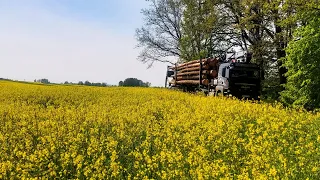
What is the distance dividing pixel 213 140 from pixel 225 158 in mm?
1351

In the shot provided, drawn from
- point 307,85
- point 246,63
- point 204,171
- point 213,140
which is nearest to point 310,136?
point 213,140

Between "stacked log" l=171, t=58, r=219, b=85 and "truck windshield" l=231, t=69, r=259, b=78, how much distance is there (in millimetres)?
3212

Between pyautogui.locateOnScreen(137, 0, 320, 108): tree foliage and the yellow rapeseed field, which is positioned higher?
pyautogui.locateOnScreen(137, 0, 320, 108): tree foliage

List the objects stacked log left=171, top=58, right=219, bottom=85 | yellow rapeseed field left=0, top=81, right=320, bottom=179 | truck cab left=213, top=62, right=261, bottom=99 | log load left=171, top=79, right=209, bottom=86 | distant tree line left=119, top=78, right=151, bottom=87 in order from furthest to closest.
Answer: distant tree line left=119, top=78, right=151, bottom=87
stacked log left=171, top=58, right=219, bottom=85
log load left=171, top=79, right=209, bottom=86
truck cab left=213, top=62, right=261, bottom=99
yellow rapeseed field left=0, top=81, right=320, bottom=179

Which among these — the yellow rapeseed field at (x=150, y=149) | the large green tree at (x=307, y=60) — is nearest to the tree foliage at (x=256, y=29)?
the large green tree at (x=307, y=60)

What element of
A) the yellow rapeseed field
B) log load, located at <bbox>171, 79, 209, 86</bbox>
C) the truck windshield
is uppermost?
the truck windshield

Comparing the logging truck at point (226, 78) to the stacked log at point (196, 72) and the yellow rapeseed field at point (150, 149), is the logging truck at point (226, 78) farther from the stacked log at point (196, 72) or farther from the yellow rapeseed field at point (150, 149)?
the yellow rapeseed field at point (150, 149)

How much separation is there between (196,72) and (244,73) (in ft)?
21.2

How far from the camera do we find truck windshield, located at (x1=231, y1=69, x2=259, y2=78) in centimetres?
2183

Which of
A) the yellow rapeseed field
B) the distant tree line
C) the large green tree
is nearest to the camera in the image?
the yellow rapeseed field

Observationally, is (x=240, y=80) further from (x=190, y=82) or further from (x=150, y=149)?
(x=150, y=149)

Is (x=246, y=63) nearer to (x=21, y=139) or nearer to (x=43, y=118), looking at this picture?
(x=43, y=118)

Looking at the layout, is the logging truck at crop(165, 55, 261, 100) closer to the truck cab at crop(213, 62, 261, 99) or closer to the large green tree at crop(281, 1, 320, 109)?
the truck cab at crop(213, 62, 261, 99)

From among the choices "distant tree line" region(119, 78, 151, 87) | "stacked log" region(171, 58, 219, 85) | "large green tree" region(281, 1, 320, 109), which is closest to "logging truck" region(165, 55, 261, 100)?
"stacked log" region(171, 58, 219, 85)
